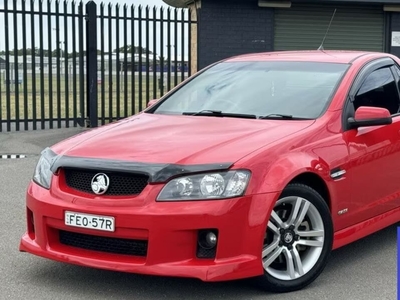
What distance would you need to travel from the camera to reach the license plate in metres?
4.19

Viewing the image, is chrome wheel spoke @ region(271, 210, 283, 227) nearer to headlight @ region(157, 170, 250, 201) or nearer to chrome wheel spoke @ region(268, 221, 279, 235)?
chrome wheel spoke @ region(268, 221, 279, 235)

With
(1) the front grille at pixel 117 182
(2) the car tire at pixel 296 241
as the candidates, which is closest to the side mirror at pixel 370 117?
(2) the car tire at pixel 296 241

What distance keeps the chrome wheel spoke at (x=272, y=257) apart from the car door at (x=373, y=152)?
33.0 inches

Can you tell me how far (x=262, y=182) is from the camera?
424cm

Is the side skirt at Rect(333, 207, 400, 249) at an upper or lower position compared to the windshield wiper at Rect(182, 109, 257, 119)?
lower

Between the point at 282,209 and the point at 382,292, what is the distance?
888mm

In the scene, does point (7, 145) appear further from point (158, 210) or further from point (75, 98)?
point (158, 210)

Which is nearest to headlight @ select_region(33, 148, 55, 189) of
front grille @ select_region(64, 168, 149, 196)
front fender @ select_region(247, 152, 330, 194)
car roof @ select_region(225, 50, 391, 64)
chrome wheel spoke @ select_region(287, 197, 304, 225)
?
front grille @ select_region(64, 168, 149, 196)

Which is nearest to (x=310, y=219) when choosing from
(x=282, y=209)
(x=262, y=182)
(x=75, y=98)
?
(x=282, y=209)

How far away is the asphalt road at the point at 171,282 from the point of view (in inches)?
177

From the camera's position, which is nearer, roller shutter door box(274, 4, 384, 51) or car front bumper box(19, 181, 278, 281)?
car front bumper box(19, 181, 278, 281)

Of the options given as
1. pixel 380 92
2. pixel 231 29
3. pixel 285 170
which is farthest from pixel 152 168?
pixel 231 29

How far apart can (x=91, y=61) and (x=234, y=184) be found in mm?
9148

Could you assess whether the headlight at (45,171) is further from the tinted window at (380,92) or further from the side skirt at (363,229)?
the tinted window at (380,92)
